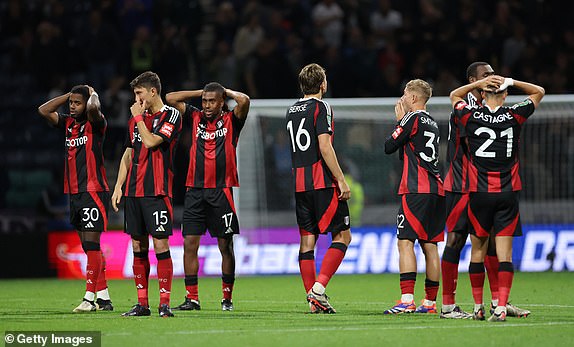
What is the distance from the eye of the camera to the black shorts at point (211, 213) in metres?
10.4

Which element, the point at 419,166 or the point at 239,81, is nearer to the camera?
the point at 419,166

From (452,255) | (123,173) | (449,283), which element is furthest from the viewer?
(123,173)

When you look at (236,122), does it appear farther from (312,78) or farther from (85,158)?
(85,158)

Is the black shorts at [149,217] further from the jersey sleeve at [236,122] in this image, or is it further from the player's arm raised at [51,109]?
the player's arm raised at [51,109]

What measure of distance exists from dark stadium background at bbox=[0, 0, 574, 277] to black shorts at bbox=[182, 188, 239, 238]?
26.1ft

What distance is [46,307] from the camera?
11.0m

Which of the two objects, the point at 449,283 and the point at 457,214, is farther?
the point at 457,214

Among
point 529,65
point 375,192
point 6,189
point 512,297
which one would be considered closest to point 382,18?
point 529,65

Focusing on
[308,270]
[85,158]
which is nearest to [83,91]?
[85,158]

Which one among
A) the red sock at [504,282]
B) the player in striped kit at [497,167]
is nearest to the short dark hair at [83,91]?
the player in striped kit at [497,167]

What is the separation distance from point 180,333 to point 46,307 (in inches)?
130

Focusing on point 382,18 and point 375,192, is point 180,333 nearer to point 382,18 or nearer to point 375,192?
point 375,192

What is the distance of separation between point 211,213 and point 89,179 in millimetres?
1258

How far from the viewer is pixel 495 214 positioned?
29.6 ft
